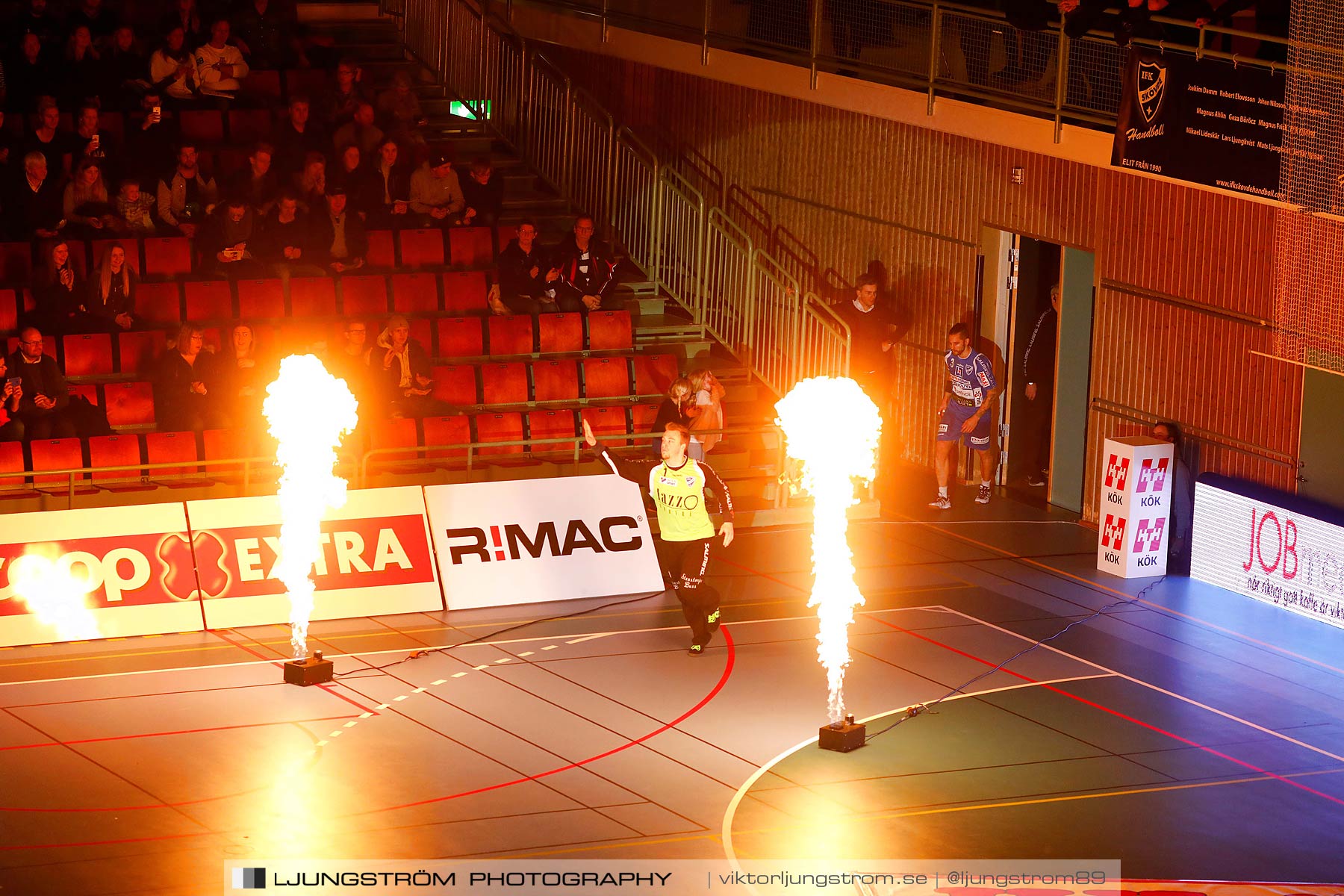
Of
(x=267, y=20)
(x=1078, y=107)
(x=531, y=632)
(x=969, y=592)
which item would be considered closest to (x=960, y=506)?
(x=969, y=592)

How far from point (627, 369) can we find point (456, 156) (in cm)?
491

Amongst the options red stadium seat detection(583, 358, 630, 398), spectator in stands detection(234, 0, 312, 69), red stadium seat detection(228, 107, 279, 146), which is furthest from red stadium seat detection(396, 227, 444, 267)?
spectator in stands detection(234, 0, 312, 69)

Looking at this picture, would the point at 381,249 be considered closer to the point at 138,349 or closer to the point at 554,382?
the point at 554,382

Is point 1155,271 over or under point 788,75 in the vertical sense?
under

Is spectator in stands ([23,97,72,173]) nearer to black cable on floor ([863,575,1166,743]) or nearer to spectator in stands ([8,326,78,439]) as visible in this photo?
spectator in stands ([8,326,78,439])

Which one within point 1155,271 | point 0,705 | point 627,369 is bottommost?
point 0,705

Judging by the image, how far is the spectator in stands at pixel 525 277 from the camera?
20312mm

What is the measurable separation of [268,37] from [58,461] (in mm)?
7801

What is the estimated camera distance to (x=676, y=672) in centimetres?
1448

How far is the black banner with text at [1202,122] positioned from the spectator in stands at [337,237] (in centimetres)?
827

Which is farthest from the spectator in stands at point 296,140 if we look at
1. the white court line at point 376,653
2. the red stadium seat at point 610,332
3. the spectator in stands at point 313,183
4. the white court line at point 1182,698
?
the white court line at point 1182,698

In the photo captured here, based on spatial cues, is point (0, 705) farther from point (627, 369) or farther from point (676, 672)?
point (627, 369)

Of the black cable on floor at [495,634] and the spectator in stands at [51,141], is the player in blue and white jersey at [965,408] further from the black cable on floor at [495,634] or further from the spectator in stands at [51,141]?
the spectator in stands at [51,141]

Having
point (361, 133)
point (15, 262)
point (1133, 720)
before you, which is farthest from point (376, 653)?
point (361, 133)
